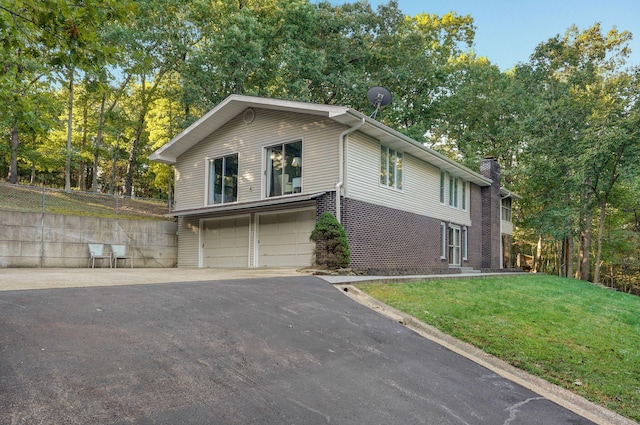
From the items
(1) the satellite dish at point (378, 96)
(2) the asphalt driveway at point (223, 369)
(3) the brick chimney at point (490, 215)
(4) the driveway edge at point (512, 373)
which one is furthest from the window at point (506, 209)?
(2) the asphalt driveway at point (223, 369)

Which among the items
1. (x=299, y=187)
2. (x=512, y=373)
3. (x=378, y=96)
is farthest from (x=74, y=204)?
(x=512, y=373)

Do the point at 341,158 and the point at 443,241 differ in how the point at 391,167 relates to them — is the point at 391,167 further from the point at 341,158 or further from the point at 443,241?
the point at 443,241

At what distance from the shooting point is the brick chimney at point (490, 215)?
22.0 metres

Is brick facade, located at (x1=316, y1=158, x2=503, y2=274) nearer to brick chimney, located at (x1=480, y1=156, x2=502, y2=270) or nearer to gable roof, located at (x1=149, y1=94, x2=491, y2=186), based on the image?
brick chimney, located at (x1=480, y1=156, x2=502, y2=270)

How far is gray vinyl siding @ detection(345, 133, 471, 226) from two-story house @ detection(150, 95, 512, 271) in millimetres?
36

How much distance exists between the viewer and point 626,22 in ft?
92.5

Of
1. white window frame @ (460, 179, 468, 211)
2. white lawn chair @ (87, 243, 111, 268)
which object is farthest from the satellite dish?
white lawn chair @ (87, 243, 111, 268)

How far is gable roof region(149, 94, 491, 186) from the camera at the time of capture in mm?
12092

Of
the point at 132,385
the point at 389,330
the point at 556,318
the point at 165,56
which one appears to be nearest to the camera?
the point at 132,385

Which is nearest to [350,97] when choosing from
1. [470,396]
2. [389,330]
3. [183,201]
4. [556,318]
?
[183,201]

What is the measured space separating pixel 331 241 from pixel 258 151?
180 inches

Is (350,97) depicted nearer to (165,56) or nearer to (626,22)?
(165,56)

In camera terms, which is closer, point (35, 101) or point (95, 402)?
point (95, 402)

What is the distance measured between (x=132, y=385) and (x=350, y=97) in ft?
73.0
